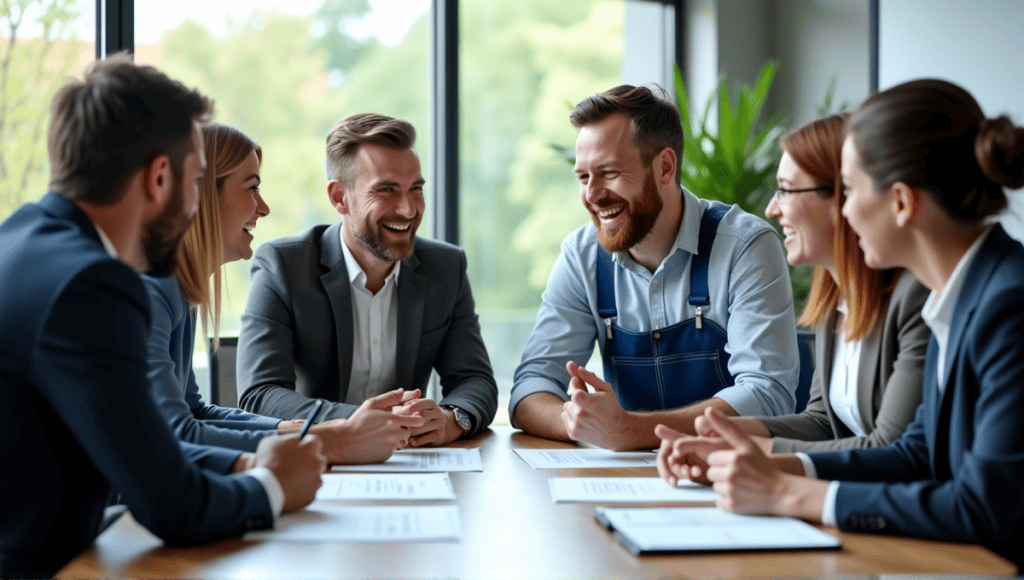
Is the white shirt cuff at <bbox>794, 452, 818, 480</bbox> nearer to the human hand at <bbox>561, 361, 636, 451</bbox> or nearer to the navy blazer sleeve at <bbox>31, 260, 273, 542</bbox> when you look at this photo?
the human hand at <bbox>561, 361, 636, 451</bbox>

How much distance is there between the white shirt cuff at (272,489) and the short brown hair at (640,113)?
5.52 feet

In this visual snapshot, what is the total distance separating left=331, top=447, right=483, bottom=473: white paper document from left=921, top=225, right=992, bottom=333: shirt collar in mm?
880

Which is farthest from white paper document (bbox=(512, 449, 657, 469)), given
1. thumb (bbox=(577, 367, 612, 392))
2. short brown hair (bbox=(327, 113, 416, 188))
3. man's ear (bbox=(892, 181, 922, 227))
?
short brown hair (bbox=(327, 113, 416, 188))

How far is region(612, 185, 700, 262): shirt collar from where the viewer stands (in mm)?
2502

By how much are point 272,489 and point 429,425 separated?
31.7 inches

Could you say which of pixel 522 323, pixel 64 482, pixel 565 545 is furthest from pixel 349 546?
pixel 522 323

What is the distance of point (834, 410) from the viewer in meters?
1.87

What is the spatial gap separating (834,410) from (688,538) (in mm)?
857

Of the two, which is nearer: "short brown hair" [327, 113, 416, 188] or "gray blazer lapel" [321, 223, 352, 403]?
"gray blazer lapel" [321, 223, 352, 403]

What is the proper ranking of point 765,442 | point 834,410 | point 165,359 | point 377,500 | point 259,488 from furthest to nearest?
point 834,410 → point 165,359 → point 765,442 → point 377,500 → point 259,488

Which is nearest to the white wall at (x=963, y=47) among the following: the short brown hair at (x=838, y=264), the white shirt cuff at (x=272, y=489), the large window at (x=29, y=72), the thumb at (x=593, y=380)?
the short brown hair at (x=838, y=264)

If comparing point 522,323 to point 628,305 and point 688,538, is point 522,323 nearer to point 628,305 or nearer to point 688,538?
point 628,305

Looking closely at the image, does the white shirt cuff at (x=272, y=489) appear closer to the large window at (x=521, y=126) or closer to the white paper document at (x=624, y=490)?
the white paper document at (x=624, y=490)

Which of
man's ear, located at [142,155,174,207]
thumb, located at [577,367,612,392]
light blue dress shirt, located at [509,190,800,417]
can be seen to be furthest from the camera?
light blue dress shirt, located at [509,190,800,417]
